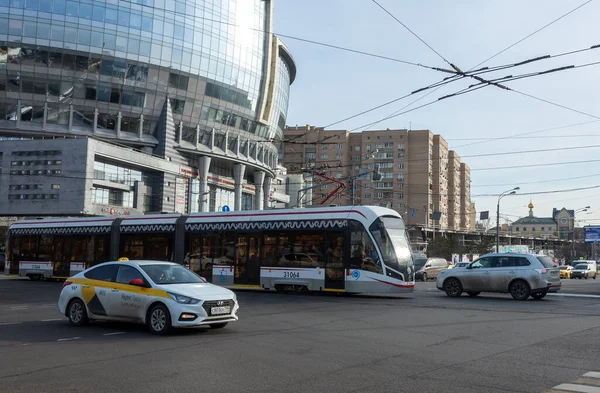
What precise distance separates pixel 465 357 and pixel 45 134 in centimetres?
5593

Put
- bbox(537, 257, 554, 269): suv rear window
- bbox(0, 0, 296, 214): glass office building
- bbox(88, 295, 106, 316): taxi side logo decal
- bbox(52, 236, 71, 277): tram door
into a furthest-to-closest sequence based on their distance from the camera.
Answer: bbox(0, 0, 296, 214): glass office building
bbox(52, 236, 71, 277): tram door
bbox(537, 257, 554, 269): suv rear window
bbox(88, 295, 106, 316): taxi side logo decal

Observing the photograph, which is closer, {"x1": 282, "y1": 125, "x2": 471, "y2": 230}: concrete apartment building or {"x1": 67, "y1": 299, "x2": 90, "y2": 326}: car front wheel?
{"x1": 67, "y1": 299, "x2": 90, "y2": 326}: car front wheel

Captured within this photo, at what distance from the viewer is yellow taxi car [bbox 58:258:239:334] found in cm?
1119

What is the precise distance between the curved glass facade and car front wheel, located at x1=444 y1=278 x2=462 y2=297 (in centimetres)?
4547

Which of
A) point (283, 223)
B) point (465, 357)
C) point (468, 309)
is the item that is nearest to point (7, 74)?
point (283, 223)

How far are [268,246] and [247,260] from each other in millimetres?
1183

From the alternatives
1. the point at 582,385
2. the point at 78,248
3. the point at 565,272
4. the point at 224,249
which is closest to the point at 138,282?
the point at 582,385

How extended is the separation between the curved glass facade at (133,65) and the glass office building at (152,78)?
0.10 metres

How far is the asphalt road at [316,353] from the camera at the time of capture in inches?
281

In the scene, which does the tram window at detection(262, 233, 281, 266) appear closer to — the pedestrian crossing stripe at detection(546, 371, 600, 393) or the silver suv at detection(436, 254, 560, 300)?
the silver suv at detection(436, 254, 560, 300)

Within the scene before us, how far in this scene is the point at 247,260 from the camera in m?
23.8

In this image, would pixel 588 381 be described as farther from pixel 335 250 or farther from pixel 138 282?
pixel 335 250

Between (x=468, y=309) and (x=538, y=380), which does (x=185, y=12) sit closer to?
(x=468, y=309)

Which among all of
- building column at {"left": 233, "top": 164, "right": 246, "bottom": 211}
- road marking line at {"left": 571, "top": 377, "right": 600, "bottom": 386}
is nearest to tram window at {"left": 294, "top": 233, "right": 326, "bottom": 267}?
road marking line at {"left": 571, "top": 377, "right": 600, "bottom": 386}
